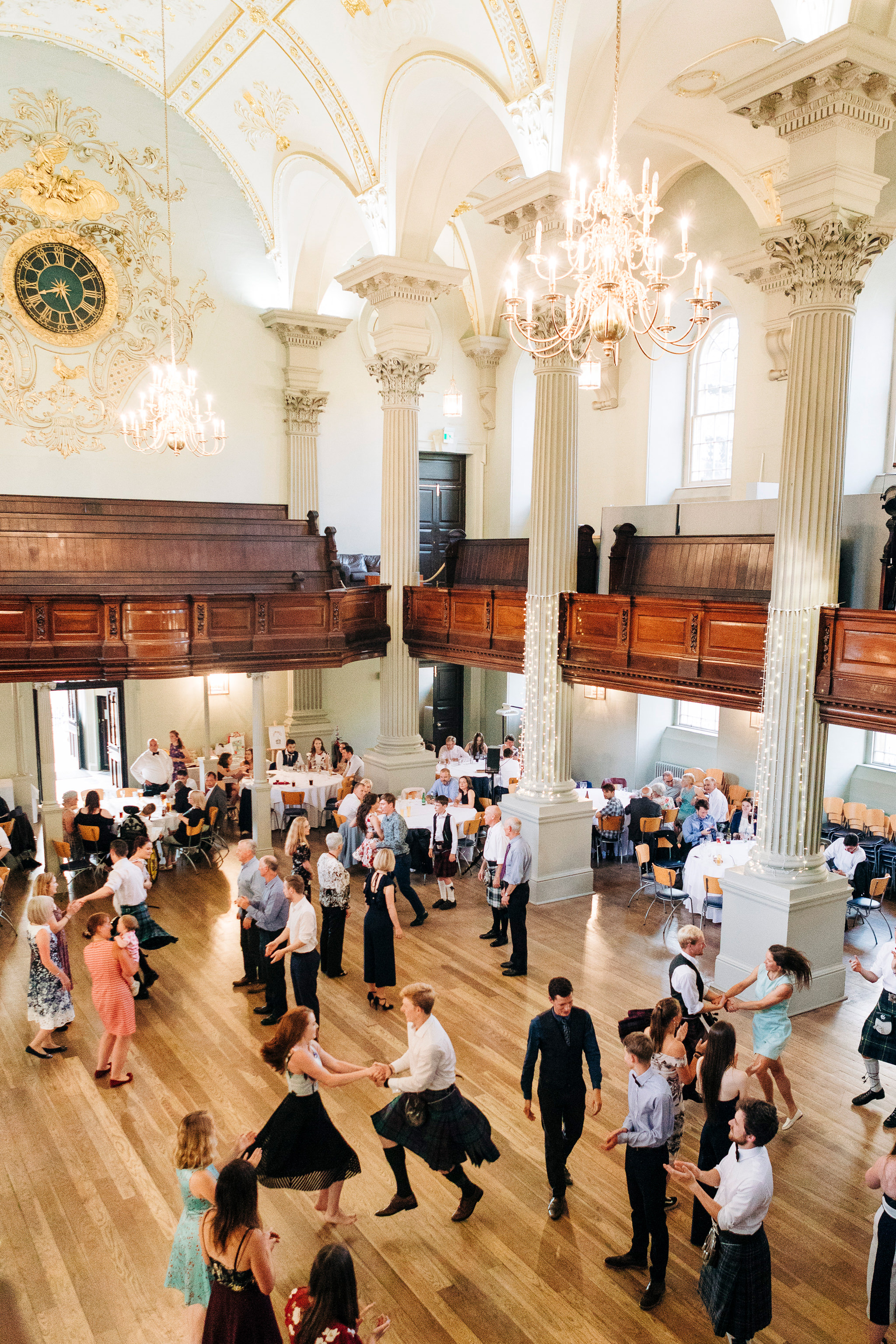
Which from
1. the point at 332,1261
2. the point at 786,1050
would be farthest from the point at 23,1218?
the point at 786,1050

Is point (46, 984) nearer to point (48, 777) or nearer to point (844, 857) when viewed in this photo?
point (48, 777)

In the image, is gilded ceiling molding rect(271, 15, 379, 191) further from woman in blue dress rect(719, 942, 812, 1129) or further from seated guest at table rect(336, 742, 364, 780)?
woman in blue dress rect(719, 942, 812, 1129)

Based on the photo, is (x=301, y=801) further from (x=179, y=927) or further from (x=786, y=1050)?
(x=786, y=1050)

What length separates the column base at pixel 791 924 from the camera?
297 inches

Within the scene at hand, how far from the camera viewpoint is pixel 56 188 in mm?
13188

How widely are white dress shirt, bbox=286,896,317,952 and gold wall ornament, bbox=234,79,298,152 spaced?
11144 millimetres

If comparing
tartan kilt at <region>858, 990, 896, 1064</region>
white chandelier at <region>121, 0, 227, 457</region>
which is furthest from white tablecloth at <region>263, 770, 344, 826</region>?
tartan kilt at <region>858, 990, 896, 1064</region>

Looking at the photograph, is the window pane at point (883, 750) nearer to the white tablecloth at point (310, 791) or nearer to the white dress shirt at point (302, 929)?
the white tablecloth at point (310, 791)

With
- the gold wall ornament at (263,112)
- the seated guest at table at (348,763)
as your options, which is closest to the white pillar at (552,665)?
the seated guest at table at (348,763)

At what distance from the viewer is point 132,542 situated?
1241 centimetres

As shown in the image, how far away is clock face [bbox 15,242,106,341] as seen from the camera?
13.1 m

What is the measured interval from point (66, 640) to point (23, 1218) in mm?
6503

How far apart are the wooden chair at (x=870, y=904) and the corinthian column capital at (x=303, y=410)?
437 inches

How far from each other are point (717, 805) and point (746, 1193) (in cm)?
829
